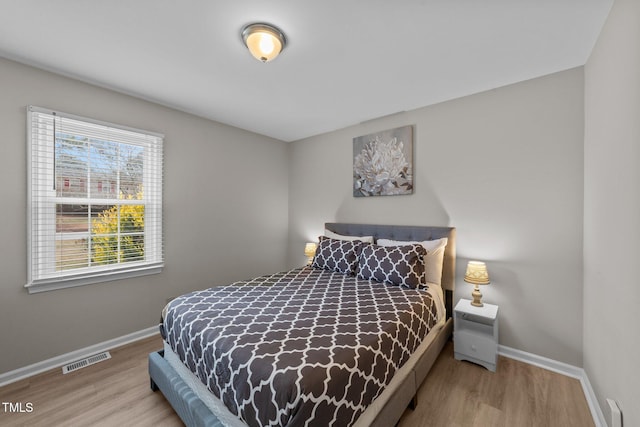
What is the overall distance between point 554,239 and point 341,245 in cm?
185

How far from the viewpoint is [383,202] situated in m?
3.14

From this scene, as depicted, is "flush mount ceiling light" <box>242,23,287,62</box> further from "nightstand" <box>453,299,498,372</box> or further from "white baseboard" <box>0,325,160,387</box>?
"white baseboard" <box>0,325,160,387</box>

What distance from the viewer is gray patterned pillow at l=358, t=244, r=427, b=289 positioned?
2271 millimetres

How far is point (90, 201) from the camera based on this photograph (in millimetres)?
2334

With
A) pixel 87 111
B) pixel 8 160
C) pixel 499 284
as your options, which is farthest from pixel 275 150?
pixel 499 284

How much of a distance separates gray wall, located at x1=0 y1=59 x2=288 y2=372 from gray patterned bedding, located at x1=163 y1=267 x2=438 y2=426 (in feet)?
3.75

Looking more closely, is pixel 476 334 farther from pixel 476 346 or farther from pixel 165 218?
pixel 165 218

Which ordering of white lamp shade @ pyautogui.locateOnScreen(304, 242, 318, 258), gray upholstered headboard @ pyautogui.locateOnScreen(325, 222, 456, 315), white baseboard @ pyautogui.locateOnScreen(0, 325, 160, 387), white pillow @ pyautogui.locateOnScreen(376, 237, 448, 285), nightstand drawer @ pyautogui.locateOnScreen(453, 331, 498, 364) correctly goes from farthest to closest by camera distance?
white lamp shade @ pyautogui.locateOnScreen(304, 242, 318, 258) → gray upholstered headboard @ pyautogui.locateOnScreen(325, 222, 456, 315) → white pillow @ pyautogui.locateOnScreen(376, 237, 448, 285) → nightstand drawer @ pyautogui.locateOnScreen(453, 331, 498, 364) → white baseboard @ pyautogui.locateOnScreen(0, 325, 160, 387)

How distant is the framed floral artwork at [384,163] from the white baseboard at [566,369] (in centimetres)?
176

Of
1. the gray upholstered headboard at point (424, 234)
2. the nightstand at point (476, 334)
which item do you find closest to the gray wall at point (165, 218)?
the gray upholstered headboard at point (424, 234)

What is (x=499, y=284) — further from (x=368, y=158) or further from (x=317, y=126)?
(x=317, y=126)

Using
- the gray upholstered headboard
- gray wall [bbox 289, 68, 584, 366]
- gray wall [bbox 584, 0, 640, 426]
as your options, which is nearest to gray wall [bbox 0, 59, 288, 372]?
the gray upholstered headboard

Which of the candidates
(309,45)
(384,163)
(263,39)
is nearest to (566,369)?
(384,163)

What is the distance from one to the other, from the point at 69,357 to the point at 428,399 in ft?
9.72
